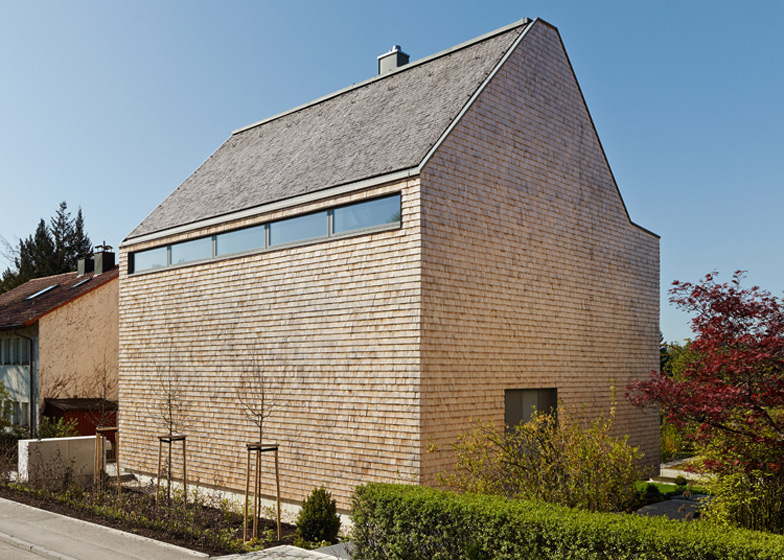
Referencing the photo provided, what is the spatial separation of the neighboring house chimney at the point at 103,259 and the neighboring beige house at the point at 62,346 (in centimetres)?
126

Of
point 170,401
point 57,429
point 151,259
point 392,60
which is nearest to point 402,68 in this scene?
point 392,60

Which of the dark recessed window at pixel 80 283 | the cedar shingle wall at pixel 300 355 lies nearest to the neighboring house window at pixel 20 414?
the dark recessed window at pixel 80 283

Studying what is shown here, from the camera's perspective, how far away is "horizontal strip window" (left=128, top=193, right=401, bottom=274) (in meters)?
11.4

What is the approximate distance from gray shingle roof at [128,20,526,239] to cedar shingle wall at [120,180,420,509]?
3.30 feet

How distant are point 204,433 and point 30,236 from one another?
38383 mm

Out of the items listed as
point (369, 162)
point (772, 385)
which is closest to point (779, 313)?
point (772, 385)

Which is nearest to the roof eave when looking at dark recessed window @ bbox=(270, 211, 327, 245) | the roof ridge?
dark recessed window @ bbox=(270, 211, 327, 245)

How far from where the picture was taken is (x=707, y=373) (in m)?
8.80

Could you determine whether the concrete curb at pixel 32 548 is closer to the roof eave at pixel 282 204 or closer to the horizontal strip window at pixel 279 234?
the horizontal strip window at pixel 279 234

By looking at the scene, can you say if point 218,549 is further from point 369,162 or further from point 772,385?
point 772,385

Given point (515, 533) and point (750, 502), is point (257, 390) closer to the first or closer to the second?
point (515, 533)

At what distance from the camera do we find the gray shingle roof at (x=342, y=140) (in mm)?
12031

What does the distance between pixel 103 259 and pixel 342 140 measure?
51.0 feet

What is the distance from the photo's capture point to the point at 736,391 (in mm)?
8148
